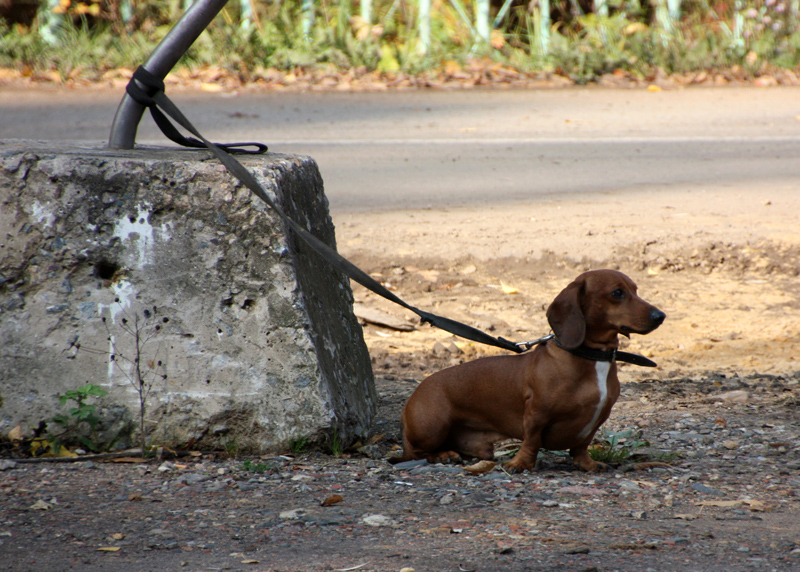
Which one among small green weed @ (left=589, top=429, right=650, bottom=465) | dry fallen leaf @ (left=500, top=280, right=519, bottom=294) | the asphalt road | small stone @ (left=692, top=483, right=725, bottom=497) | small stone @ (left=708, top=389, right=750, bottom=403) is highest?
the asphalt road

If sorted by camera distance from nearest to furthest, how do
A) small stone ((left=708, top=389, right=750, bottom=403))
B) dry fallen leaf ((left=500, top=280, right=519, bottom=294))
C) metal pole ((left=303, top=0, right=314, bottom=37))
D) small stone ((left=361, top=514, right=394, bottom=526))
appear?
small stone ((left=361, top=514, right=394, bottom=526))
small stone ((left=708, top=389, right=750, bottom=403))
dry fallen leaf ((left=500, top=280, right=519, bottom=294))
metal pole ((left=303, top=0, right=314, bottom=37))

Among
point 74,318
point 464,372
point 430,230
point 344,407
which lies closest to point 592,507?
point 464,372

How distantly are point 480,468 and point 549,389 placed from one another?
0.41m

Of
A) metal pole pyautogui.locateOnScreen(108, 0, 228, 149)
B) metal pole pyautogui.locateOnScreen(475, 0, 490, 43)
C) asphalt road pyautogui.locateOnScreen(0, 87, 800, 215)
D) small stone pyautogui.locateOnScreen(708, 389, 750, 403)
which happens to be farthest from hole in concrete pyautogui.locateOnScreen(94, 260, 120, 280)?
metal pole pyautogui.locateOnScreen(475, 0, 490, 43)

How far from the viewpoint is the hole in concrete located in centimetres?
317

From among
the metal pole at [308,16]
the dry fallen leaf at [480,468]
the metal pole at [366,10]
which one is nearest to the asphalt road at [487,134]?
the metal pole at [308,16]

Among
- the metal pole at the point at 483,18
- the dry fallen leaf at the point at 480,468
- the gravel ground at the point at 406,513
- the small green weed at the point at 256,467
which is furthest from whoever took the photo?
the metal pole at the point at 483,18

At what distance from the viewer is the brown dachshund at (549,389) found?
294cm

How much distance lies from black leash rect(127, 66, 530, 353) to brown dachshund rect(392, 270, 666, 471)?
13cm

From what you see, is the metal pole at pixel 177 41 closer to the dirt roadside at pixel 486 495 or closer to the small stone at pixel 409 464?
the dirt roadside at pixel 486 495

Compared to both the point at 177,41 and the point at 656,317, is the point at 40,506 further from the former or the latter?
the point at 656,317

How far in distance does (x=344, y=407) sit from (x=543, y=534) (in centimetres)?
112

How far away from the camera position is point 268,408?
319cm

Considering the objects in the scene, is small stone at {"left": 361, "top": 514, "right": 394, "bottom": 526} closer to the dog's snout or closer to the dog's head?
the dog's head
